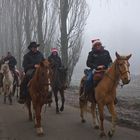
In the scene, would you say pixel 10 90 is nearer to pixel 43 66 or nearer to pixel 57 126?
pixel 57 126

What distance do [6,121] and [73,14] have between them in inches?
696

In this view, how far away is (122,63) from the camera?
34.6 feet

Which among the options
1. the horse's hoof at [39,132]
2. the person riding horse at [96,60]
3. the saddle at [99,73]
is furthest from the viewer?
the person riding horse at [96,60]

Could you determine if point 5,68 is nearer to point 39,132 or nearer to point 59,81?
point 59,81

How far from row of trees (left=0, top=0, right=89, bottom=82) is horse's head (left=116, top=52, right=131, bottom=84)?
17.2 meters

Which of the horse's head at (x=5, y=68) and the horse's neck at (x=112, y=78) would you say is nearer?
the horse's neck at (x=112, y=78)

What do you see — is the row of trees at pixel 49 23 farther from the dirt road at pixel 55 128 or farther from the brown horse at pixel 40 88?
the brown horse at pixel 40 88

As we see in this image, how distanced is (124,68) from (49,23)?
90.3ft

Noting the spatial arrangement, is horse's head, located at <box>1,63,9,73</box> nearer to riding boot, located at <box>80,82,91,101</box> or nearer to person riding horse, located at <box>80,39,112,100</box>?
riding boot, located at <box>80,82,91,101</box>

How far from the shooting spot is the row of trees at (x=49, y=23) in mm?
28062

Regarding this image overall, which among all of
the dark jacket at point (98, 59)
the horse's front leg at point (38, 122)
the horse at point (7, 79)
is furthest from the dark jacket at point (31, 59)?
the horse at point (7, 79)

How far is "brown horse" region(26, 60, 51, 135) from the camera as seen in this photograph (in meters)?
11.2

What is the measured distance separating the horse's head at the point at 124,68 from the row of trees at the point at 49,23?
56.5ft

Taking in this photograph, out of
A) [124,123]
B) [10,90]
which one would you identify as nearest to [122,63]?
[124,123]
